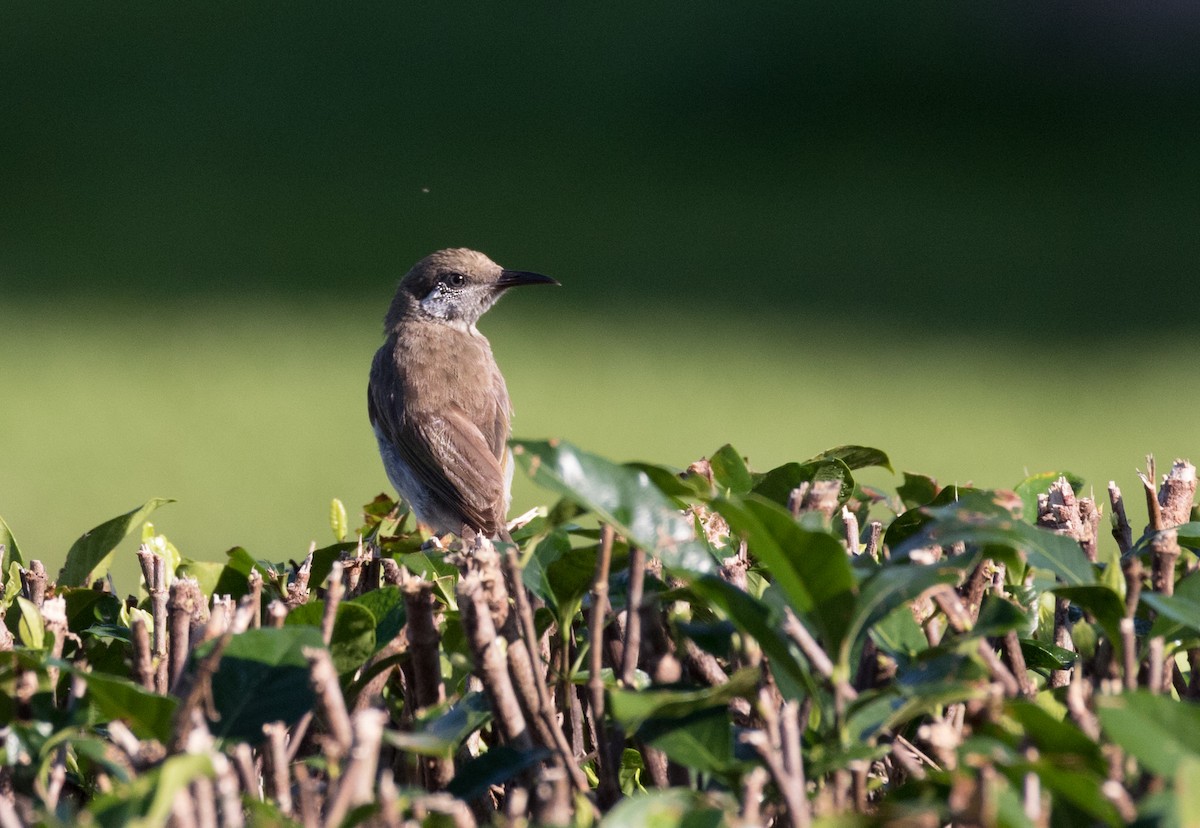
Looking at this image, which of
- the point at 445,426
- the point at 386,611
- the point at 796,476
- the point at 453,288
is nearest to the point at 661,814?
the point at 386,611

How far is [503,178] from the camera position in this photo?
1947cm

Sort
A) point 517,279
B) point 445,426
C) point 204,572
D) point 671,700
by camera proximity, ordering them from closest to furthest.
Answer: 1. point 671,700
2. point 204,572
3. point 445,426
4. point 517,279

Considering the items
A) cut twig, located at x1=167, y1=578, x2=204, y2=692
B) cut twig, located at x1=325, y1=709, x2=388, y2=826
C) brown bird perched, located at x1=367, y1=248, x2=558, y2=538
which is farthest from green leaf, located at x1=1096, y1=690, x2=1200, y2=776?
brown bird perched, located at x1=367, y1=248, x2=558, y2=538

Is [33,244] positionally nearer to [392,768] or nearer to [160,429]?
[160,429]

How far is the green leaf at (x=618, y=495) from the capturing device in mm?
1522

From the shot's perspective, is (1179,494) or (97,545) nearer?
(1179,494)

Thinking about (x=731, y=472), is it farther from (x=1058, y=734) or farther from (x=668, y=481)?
(x=1058, y=734)

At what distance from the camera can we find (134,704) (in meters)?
1.55

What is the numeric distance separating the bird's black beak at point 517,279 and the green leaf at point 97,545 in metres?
3.79

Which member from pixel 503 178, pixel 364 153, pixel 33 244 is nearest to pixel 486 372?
pixel 33 244

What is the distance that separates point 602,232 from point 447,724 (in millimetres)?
15560

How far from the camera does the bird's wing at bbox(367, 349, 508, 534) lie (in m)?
5.64

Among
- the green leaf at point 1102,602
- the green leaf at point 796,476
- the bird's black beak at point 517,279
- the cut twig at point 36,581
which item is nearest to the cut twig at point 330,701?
the green leaf at point 1102,602

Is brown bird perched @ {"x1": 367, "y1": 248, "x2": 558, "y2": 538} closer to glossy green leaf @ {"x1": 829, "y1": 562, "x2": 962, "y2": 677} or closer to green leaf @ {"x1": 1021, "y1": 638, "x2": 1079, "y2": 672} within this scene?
green leaf @ {"x1": 1021, "y1": 638, "x2": 1079, "y2": 672}
